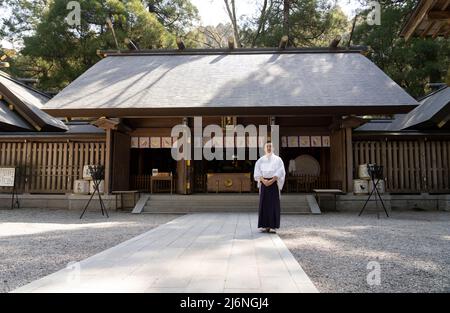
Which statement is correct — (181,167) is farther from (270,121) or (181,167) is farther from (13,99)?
(13,99)

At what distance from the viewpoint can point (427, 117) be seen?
11.2 metres

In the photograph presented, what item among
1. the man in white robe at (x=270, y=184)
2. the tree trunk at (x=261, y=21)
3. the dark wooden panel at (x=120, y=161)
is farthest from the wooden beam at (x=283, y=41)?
the man in white robe at (x=270, y=184)

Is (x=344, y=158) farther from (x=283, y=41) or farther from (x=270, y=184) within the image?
(x=283, y=41)

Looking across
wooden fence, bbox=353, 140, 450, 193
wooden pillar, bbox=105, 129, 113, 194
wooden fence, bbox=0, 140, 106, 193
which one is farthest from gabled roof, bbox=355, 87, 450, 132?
wooden fence, bbox=0, 140, 106, 193

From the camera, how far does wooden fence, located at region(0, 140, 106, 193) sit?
11227 mm

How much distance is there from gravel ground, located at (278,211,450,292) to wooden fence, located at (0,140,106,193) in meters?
7.19

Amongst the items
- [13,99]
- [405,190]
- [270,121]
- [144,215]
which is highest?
[13,99]

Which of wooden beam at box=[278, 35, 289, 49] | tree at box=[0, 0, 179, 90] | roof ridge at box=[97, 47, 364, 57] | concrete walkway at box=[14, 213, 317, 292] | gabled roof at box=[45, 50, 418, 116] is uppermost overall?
tree at box=[0, 0, 179, 90]

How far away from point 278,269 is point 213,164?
10.9 metres

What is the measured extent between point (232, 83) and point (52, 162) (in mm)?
6898

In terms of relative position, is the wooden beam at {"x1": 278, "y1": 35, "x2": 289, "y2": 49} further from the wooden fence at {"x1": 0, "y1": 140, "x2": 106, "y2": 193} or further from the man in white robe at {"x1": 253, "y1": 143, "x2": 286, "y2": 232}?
the man in white robe at {"x1": 253, "y1": 143, "x2": 286, "y2": 232}

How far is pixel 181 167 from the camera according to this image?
38.1 feet

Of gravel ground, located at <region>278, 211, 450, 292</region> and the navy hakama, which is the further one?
the navy hakama
